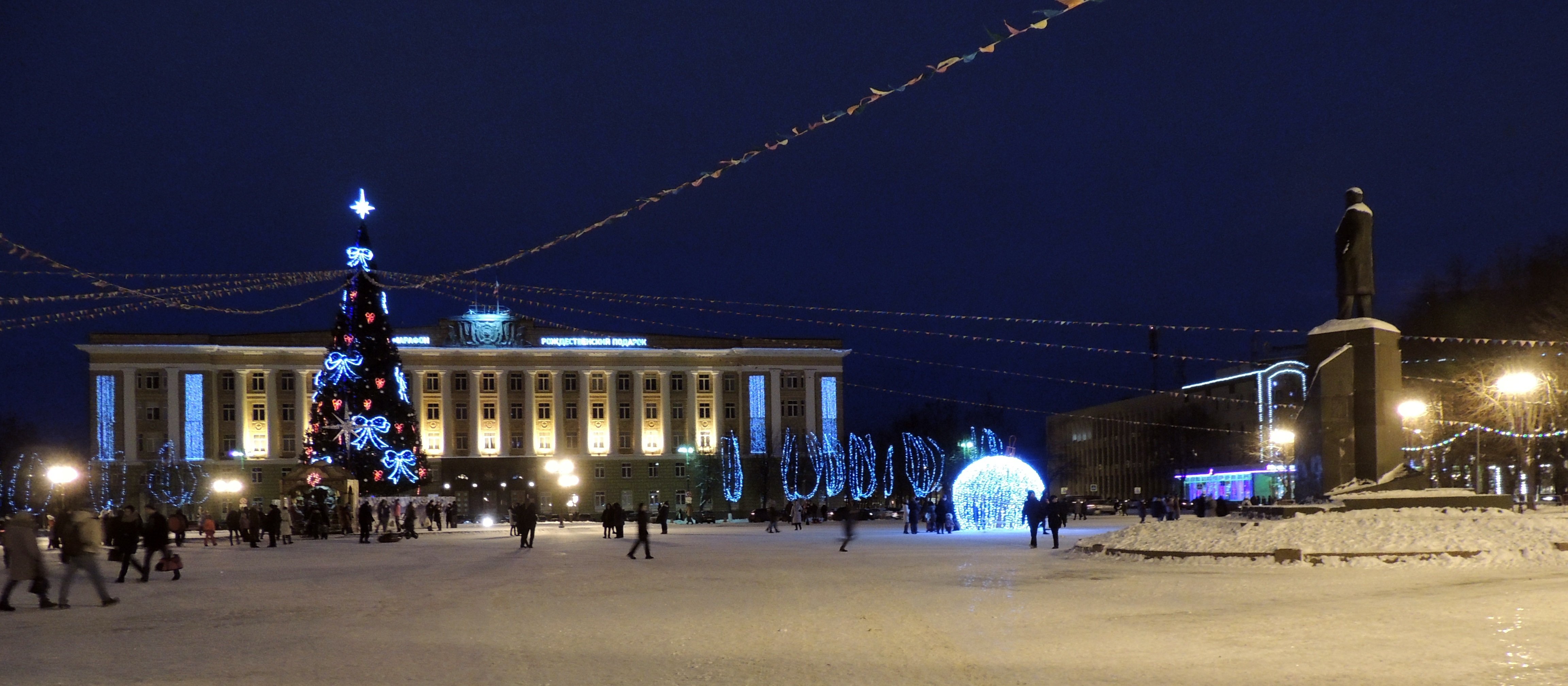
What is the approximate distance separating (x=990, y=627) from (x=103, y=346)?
91.3m

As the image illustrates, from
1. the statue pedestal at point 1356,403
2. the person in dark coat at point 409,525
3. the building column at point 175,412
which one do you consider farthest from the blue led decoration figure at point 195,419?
the statue pedestal at point 1356,403

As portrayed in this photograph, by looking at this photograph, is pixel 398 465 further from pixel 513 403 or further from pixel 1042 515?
pixel 513 403

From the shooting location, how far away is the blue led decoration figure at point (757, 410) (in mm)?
96188

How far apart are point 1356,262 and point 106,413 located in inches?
3469

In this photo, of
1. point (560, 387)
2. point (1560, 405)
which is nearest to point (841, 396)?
point (560, 387)

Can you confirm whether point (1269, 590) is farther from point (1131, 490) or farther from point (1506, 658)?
point (1131, 490)

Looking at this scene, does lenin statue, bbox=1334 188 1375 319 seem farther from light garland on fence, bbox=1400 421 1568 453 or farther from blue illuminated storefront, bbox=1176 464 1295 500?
blue illuminated storefront, bbox=1176 464 1295 500

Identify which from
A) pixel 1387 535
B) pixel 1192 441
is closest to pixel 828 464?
pixel 1192 441

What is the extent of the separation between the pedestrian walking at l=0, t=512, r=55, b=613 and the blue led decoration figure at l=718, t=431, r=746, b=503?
240 ft

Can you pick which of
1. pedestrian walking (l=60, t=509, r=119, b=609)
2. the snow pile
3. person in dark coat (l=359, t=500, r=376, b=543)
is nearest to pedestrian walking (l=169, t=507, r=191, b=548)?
person in dark coat (l=359, t=500, r=376, b=543)

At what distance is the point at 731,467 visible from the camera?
9375cm

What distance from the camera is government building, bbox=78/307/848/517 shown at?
3578 inches

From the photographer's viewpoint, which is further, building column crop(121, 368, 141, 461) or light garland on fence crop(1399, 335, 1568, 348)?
building column crop(121, 368, 141, 461)

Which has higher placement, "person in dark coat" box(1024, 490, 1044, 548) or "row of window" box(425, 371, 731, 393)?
"row of window" box(425, 371, 731, 393)
